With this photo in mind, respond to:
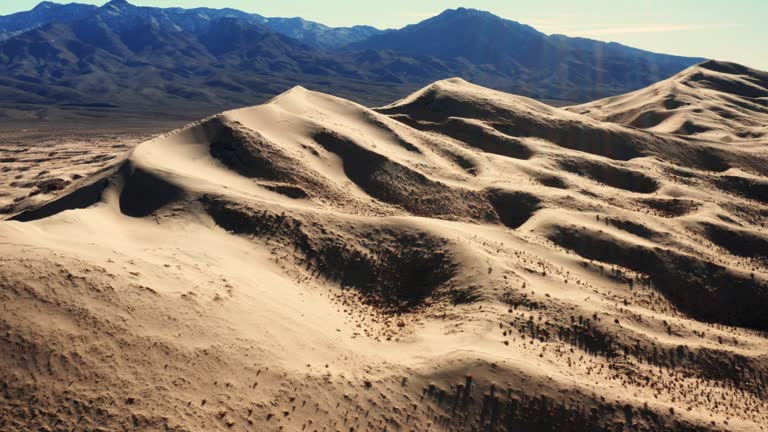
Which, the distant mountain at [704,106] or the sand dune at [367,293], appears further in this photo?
the distant mountain at [704,106]

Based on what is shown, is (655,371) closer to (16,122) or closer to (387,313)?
(387,313)

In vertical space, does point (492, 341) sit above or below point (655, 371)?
above

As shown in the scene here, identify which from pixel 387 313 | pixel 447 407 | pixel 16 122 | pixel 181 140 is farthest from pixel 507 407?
pixel 16 122

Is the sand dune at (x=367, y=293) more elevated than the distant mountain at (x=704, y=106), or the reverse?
the distant mountain at (x=704, y=106)

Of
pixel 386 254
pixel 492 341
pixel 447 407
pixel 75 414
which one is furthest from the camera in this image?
pixel 386 254

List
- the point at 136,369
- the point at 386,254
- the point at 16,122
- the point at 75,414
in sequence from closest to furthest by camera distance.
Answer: the point at 75,414
the point at 136,369
the point at 386,254
the point at 16,122

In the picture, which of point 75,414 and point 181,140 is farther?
point 181,140

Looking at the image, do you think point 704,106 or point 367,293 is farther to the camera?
point 704,106

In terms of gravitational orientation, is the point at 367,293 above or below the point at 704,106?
below
